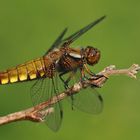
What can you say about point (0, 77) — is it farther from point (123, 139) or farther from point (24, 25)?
point (24, 25)

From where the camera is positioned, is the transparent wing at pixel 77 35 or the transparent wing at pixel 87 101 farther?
the transparent wing at pixel 77 35

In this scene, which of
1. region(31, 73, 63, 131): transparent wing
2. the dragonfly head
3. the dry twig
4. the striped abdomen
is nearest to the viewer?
the dry twig

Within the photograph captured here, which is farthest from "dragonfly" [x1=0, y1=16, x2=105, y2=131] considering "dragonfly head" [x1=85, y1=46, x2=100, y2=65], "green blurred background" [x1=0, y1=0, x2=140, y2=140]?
"green blurred background" [x1=0, y1=0, x2=140, y2=140]

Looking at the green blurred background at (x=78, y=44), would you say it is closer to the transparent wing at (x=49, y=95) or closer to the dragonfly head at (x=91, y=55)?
the dragonfly head at (x=91, y=55)

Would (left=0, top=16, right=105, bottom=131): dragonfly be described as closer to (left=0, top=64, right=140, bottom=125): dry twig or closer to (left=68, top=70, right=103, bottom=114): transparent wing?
(left=68, top=70, right=103, bottom=114): transparent wing

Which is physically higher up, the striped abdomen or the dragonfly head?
the dragonfly head

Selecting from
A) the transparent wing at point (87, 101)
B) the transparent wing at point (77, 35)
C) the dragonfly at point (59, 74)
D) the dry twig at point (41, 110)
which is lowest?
the dry twig at point (41, 110)

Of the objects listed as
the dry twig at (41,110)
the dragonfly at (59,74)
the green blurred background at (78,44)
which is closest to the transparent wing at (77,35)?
the dragonfly at (59,74)
